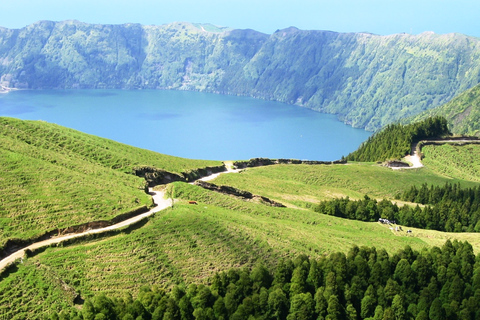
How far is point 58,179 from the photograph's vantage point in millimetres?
59594

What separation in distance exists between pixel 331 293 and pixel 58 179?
115ft

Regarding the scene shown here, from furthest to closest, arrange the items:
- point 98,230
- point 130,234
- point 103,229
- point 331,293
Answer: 1. point 130,234
2. point 103,229
3. point 98,230
4. point 331,293

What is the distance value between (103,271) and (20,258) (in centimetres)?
784

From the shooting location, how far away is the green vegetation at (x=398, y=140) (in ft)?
436

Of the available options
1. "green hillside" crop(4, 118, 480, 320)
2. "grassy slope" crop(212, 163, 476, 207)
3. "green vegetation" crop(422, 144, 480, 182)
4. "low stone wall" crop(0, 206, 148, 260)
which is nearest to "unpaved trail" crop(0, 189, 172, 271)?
"low stone wall" crop(0, 206, 148, 260)

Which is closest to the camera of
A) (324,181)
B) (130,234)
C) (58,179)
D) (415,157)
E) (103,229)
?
(103,229)

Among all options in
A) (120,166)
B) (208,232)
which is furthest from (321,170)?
(208,232)

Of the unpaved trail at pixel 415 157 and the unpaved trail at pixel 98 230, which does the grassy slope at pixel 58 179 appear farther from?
the unpaved trail at pixel 415 157

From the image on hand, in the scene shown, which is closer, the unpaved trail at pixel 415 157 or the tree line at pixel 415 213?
the tree line at pixel 415 213

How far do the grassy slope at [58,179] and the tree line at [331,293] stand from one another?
1253cm

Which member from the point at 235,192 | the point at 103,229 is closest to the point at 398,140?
the point at 235,192

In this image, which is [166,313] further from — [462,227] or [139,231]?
[462,227]

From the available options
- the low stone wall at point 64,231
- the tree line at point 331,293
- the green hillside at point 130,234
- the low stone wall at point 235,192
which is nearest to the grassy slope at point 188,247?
the green hillside at point 130,234

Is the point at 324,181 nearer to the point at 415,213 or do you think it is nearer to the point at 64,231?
the point at 415,213
